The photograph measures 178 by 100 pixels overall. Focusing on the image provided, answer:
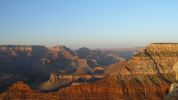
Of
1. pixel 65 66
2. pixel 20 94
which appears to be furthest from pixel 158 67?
pixel 65 66

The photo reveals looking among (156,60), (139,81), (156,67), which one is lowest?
(139,81)

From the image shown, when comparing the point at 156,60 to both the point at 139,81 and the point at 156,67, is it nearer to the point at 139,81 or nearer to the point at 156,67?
the point at 156,67

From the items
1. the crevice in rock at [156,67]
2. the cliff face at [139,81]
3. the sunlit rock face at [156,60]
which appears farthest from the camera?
the sunlit rock face at [156,60]

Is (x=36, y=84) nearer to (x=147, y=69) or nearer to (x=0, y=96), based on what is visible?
(x=0, y=96)

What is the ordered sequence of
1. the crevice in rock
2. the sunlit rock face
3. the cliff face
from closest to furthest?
the cliff face → the crevice in rock → the sunlit rock face

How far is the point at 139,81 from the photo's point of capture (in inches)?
3022

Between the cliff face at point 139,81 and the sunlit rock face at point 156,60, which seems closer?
the cliff face at point 139,81

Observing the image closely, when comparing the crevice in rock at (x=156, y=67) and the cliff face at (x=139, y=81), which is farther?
the crevice in rock at (x=156, y=67)

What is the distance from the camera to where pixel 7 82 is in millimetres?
133000

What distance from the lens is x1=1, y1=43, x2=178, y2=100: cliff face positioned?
73.8 m

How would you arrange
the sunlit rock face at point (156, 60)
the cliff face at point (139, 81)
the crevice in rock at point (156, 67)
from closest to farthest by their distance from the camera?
the cliff face at point (139, 81) < the crevice in rock at point (156, 67) < the sunlit rock face at point (156, 60)

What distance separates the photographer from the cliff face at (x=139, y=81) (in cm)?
7381

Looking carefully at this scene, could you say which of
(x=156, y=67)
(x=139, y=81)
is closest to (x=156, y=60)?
(x=156, y=67)

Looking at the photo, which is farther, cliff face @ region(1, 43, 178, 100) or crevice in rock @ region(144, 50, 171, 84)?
crevice in rock @ region(144, 50, 171, 84)
